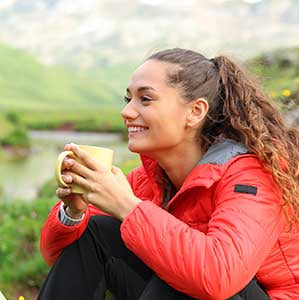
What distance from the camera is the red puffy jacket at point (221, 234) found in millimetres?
2379

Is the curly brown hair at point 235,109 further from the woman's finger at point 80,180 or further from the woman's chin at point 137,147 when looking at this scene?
the woman's finger at point 80,180

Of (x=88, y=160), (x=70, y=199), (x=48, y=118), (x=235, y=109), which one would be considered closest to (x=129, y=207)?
(x=88, y=160)

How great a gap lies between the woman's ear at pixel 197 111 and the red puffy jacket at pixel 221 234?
142 mm

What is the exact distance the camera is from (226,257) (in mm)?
2369

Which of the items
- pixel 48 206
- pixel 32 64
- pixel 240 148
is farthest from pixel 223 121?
pixel 32 64

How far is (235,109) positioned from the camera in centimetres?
285

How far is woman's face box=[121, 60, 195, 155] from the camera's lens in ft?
9.07

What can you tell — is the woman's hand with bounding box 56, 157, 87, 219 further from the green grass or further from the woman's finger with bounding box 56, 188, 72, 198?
the green grass

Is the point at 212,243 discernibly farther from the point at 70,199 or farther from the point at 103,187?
the point at 70,199

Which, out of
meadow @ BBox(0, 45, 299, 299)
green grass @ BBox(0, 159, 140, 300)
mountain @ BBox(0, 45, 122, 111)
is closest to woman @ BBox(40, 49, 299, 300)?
meadow @ BBox(0, 45, 299, 299)

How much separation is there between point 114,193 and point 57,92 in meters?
81.8

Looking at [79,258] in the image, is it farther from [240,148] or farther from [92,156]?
[240,148]

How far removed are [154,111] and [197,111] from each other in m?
0.20

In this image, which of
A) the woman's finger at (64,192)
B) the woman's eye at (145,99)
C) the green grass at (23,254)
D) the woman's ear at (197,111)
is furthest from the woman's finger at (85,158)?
the green grass at (23,254)
